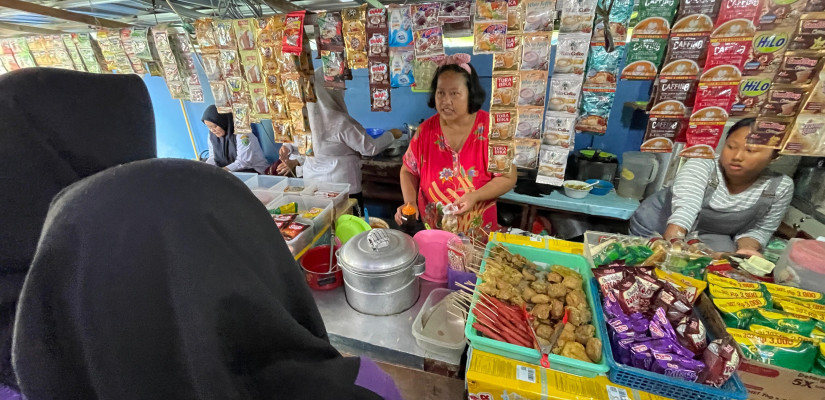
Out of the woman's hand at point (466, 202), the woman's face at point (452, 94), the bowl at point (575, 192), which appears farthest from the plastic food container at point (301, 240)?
the bowl at point (575, 192)

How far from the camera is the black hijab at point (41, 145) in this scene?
0.52 meters

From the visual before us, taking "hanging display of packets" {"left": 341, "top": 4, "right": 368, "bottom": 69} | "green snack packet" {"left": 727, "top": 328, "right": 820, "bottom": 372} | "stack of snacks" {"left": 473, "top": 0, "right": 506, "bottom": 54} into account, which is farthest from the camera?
"hanging display of packets" {"left": 341, "top": 4, "right": 368, "bottom": 69}

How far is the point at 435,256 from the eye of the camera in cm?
159

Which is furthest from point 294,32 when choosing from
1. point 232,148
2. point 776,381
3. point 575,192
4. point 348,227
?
point 232,148

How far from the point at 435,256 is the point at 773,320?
3.98ft

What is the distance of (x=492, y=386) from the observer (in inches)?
39.8

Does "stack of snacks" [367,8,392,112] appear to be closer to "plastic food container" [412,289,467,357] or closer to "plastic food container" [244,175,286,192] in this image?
"plastic food container" [412,289,467,357]

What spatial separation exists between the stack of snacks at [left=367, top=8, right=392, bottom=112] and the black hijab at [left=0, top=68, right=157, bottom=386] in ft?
3.64

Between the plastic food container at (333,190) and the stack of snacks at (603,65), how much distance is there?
147 cm

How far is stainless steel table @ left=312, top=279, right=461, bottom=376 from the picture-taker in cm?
123

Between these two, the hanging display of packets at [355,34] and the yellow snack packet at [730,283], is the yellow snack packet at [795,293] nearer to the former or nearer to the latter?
the yellow snack packet at [730,283]

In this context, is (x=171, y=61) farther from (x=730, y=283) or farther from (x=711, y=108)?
(x=730, y=283)

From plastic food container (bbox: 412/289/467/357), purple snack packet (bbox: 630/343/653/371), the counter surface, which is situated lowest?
the counter surface

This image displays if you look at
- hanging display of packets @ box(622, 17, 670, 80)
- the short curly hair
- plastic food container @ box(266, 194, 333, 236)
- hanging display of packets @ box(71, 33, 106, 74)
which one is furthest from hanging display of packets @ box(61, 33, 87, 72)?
hanging display of packets @ box(622, 17, 670, 80)
